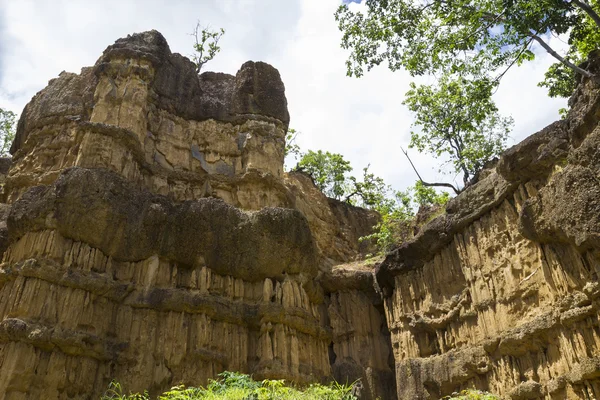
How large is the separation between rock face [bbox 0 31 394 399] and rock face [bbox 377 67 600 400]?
10.5 ft

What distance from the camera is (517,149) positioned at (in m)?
15.1

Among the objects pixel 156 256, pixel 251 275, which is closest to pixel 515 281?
pixel 251 275

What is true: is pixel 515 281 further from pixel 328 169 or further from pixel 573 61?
pixel 328 169

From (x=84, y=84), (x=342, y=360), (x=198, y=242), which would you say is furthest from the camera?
(x=84, y=84)

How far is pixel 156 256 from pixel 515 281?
12.3m

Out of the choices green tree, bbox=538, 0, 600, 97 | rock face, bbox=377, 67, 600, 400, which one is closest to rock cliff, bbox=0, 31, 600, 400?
rock face, bbox=377, 67, 600, 400

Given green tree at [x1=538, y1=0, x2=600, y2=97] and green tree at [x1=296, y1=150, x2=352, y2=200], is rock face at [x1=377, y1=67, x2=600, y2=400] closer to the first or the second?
green tree at [x1=538, y1=0, x2=600, y2=97]

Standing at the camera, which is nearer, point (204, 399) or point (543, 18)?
point (204, 399)

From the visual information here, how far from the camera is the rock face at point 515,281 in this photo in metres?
12.5

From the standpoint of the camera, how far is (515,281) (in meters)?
15.4

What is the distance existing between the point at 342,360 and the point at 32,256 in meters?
12.6

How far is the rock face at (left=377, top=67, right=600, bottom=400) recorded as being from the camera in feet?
41.0

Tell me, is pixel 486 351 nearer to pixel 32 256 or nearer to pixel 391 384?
pixel 391 384

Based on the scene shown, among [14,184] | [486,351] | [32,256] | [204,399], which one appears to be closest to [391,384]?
[486,351]
